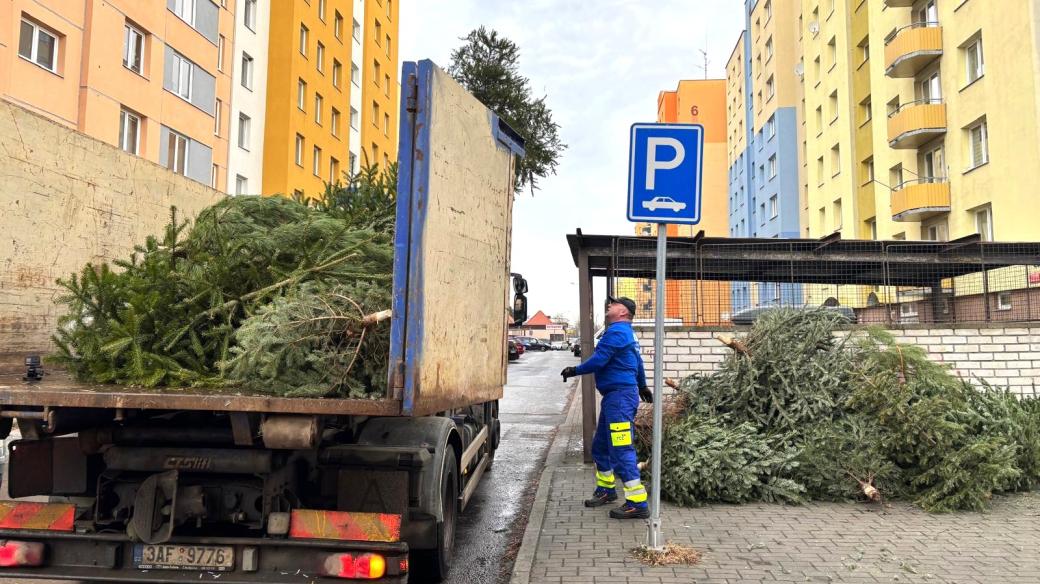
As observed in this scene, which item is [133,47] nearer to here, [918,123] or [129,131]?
[129,131]

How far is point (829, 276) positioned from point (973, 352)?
77.0 inches

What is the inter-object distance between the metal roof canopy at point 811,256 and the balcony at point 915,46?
1584cm

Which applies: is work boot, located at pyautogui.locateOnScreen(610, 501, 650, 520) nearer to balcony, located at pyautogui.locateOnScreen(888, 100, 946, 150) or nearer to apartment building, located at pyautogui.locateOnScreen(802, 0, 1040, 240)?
apartment building, located at pyautogui.locateOnScreen(802, 0, 1040, 240)

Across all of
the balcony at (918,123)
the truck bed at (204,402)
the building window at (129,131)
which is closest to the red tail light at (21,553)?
the truck bed at (204,402)

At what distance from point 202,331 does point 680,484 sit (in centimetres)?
388

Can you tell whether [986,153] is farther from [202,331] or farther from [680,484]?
[202,331]

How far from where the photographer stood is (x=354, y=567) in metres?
3.49

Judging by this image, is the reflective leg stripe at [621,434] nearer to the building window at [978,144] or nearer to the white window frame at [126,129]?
the building window at [978,144]

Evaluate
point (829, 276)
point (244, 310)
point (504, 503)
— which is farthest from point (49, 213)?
point (829, 276)

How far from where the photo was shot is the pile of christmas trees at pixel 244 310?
356 cm

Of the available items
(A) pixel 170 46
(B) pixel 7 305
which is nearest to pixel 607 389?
(B) pixel 7 305

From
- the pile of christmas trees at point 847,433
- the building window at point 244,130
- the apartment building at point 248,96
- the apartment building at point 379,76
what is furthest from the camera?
the apartment building at point 379,76

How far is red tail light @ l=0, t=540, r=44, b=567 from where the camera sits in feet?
11.8

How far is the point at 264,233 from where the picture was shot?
4.68 m
